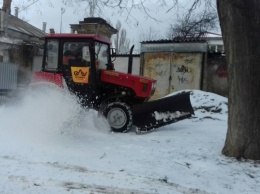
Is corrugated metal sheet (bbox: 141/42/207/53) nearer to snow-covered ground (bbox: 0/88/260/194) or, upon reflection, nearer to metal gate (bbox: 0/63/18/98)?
snow-covered ground (bbox: 0/88/260/194)

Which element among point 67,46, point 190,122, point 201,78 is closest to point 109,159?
point 67,46

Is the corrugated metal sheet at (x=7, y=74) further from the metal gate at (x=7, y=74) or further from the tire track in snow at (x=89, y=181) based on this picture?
the tire track in snow at (x=89, y=181)

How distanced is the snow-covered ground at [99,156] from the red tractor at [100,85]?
32cm

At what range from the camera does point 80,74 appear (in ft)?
31.0

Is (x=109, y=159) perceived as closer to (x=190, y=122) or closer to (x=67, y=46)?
(x=67, y=46)

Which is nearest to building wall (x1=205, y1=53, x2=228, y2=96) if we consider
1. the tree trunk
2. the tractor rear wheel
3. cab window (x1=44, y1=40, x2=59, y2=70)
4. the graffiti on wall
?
the graffiti on wall

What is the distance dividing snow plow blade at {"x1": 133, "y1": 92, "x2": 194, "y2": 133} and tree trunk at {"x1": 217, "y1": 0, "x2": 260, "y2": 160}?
2.61m

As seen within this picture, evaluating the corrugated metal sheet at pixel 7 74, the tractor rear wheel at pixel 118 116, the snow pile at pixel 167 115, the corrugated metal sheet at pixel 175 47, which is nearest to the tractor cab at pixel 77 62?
the tractor rear wheel at pixel 118 116

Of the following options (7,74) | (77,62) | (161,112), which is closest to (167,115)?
(161,112)

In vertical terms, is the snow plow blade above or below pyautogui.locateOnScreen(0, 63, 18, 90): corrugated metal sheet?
below

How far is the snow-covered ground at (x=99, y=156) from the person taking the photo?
17.5 feet

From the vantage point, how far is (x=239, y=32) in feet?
22.2

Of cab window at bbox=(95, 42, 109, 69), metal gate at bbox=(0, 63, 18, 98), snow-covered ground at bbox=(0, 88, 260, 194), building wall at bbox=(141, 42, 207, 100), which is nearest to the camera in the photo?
snow-covered ground at bbox=(0, 88, 260, 194)

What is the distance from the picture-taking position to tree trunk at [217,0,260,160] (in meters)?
6.74
